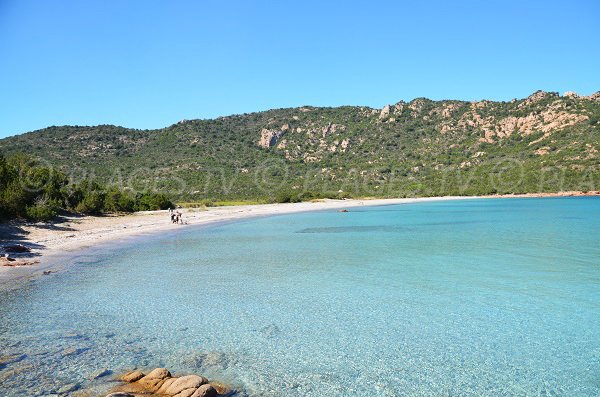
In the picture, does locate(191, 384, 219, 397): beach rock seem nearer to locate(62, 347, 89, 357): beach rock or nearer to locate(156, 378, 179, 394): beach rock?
locate(156, 378, 179, 394): beach rock

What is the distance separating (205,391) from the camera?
5.52m

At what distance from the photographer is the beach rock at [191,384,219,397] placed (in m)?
5.46

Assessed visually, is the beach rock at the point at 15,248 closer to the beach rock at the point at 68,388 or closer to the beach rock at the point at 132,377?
the beach rock at the point at 68,388

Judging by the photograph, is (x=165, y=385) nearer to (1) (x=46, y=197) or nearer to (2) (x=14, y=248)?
(2) (x=14, y=248)


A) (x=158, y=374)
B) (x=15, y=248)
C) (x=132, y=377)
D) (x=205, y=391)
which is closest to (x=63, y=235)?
(x=15, y=248)

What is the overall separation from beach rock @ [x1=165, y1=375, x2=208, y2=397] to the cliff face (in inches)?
2469

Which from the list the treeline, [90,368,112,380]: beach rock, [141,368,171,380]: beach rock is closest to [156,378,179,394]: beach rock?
[141,368,171,380]: beach rock

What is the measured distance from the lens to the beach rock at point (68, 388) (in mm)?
5918

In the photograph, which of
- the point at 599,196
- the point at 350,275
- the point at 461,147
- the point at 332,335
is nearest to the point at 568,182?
the point at 599,196

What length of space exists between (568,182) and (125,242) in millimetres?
70773

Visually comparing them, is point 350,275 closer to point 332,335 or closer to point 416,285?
point 416,285

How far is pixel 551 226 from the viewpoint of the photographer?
2883 cm

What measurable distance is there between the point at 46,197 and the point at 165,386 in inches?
1081

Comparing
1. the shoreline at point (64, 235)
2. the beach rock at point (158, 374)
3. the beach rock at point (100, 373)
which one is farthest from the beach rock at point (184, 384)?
the shoreline at point (64, 235)
